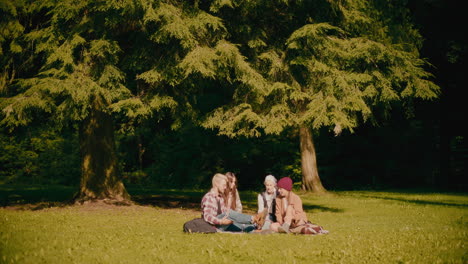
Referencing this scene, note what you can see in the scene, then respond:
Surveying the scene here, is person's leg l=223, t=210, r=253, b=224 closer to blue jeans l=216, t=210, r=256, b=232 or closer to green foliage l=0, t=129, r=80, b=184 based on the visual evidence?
blue jeans l=216, t=210, r=256, b=232

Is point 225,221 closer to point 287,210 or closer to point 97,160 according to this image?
point 287,210

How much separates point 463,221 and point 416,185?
1793 cm

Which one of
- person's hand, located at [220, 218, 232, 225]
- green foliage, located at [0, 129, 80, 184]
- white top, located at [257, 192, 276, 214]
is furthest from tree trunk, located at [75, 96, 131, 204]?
green foliage, located at [0, 129, 80, 184]

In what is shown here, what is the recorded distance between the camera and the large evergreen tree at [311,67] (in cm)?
1324

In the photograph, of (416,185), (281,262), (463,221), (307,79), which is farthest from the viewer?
(416,185)

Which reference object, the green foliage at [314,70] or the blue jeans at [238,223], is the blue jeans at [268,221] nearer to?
the blue jeans at [238,223]

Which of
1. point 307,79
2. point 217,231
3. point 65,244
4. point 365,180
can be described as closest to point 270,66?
point 307,79

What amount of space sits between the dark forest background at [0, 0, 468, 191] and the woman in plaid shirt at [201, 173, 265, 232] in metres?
17.8

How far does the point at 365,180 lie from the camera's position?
31.5 meters

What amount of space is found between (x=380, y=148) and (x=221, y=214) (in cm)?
2320

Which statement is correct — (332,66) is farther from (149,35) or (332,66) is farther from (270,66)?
(149,35)

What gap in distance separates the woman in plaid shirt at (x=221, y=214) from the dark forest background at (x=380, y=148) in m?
17.8

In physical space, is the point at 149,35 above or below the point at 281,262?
above

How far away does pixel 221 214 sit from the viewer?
991 centimetres
